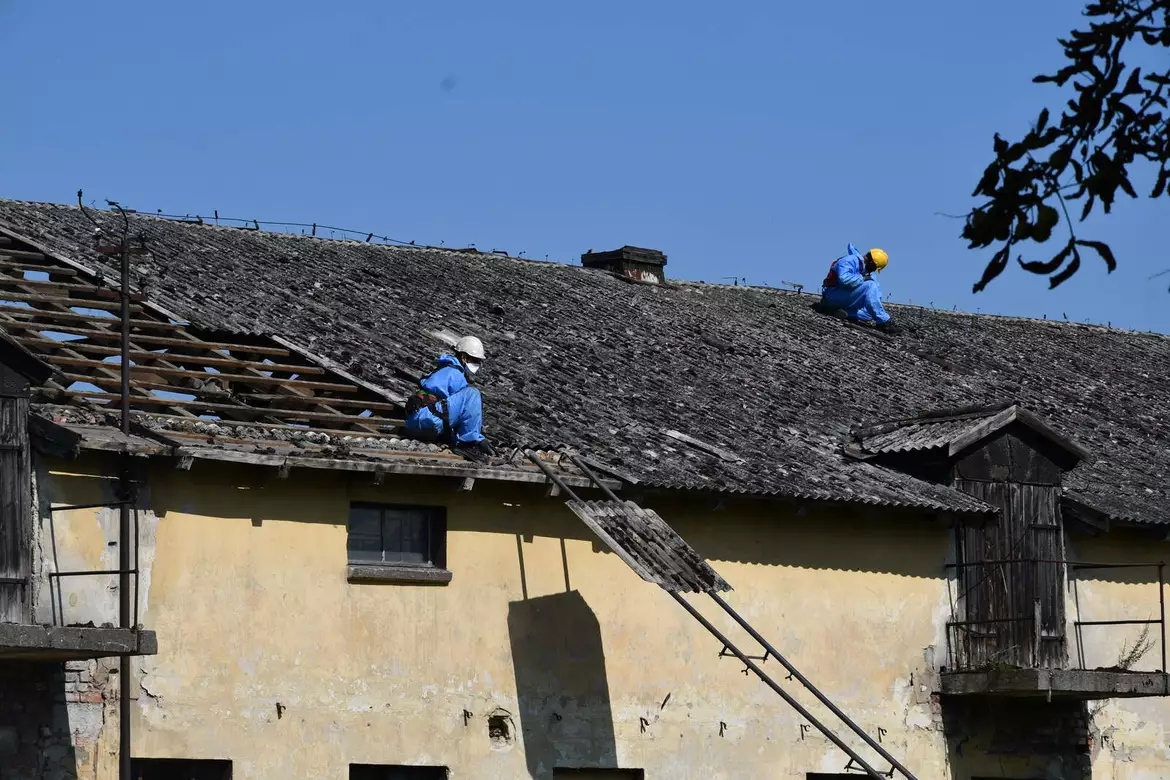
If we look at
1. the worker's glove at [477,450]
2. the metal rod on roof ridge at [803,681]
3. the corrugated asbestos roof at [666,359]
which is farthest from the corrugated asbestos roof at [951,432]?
the worker's glove at [477,450]

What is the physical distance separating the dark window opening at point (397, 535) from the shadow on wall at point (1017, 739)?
18.9 ft

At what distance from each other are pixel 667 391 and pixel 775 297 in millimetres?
6761

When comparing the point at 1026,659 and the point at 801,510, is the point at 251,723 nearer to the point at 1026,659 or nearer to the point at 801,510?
the point at 801,510

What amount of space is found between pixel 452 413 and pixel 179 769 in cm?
380

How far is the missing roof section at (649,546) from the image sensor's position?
17.1 meters

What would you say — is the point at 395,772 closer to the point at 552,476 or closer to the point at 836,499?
the point at 552,476

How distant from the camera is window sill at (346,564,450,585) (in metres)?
17.1

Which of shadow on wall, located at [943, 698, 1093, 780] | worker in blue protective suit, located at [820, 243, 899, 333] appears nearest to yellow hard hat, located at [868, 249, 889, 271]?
worker in blue protective suit, located at [820, 243, 899, 333]

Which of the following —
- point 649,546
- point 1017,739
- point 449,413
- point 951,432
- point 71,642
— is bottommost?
point 1017,739

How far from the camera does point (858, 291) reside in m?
26.9

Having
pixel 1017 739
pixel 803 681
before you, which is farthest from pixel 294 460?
pixel 1017 739

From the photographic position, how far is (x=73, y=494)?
1589 centimetres

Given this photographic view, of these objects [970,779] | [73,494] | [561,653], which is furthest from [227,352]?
[970,779]

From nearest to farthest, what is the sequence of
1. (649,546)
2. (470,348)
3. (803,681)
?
(803,681)
(649,546)
(470,348)
